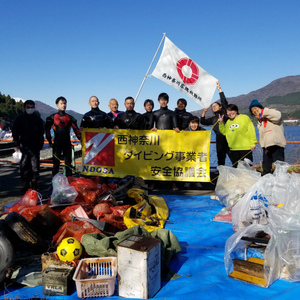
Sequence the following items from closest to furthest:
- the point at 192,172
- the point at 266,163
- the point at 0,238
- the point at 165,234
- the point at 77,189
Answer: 1. the point at 0,238
2. the point at 165,234
3. the point at 77,189
4. the point at 266,163
5. the point at 192,172

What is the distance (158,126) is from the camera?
6.97m

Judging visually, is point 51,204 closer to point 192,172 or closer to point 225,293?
point 225,293

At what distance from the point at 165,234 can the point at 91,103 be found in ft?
14.6

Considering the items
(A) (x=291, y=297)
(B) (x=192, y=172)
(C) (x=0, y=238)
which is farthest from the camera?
(B) (x=192, y=172)

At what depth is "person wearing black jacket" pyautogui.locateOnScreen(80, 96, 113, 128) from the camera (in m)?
7.04

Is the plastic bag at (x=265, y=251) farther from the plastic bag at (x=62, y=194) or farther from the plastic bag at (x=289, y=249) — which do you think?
the plastic bag at (x=62, y=194)

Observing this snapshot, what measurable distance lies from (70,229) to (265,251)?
2.35 meters

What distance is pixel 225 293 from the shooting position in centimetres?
263

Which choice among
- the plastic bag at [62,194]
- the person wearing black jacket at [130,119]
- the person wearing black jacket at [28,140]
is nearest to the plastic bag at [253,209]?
the plastic bag at [62,194]

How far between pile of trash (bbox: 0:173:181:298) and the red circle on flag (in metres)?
3.04

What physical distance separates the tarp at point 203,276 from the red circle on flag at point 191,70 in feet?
12.1

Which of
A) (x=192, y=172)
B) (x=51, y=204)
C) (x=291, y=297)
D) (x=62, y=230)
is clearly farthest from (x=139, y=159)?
(x=291, y=297)

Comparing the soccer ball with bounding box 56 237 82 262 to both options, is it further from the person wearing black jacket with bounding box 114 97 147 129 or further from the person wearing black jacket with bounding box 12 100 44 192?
the person wearing black jacket with bounding box 114 97 147 129

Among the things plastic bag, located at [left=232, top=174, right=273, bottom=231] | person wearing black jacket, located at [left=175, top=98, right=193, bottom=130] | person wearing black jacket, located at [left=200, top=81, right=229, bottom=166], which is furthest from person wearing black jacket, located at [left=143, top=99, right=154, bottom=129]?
plastic bag, located at [left=232, top=174, right=273, bottom=231]
